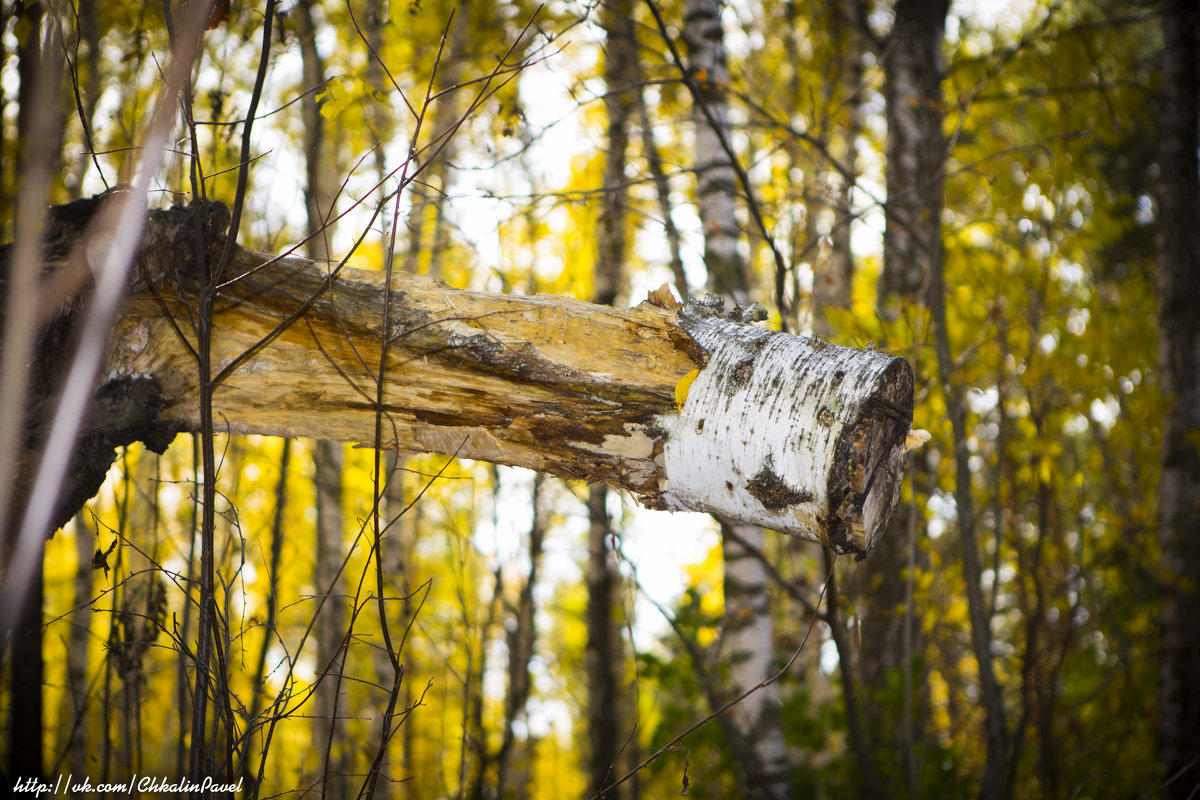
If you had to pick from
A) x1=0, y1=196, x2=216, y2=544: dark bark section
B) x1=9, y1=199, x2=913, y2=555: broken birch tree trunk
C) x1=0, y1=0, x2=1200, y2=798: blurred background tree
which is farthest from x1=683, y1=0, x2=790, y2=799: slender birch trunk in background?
x1=0, y1=196, x2=216, y2=544: dark bark section

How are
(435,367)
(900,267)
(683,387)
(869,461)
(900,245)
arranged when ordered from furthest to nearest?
(900,245)
(900,267)
(435,367)
(683,387)
(869,461)

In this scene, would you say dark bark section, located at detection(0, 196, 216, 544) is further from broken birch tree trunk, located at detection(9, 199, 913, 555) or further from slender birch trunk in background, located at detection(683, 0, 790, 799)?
slender birch trunk in background, located at detection(683, 0, 790, 799)

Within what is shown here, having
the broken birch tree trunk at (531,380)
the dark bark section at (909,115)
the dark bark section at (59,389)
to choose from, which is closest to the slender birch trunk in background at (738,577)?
the dark bark section at (909,115)

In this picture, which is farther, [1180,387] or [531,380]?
[1180,387]

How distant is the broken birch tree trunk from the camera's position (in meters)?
1.40

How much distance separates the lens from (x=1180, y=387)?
3.83 m

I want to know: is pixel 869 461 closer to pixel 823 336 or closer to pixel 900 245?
pixel 823 336

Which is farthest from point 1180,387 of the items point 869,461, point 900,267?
point 869,461

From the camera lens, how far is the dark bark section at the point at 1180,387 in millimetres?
3584

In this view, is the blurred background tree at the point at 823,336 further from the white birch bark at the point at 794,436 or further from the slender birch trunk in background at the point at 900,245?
the white birch bark at the point at 794,436

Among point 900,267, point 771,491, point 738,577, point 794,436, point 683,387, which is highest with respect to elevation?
point 900,267

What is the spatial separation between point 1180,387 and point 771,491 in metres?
3.81

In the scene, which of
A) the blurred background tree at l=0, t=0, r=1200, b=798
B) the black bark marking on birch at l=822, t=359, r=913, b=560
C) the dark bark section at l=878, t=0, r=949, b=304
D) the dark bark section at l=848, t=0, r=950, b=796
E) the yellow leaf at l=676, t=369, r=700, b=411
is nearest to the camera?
the black bark marking on birch at l=822, t=359, r=913, b=560

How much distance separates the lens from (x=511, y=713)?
4098mm
